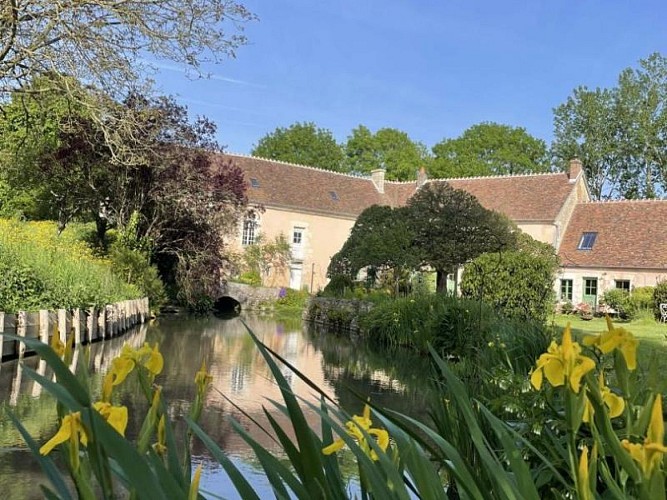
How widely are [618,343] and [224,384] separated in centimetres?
733

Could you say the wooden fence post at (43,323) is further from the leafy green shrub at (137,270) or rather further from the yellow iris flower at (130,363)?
the yellow iris flower at (130,363)

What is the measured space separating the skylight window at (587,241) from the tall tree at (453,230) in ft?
43.1

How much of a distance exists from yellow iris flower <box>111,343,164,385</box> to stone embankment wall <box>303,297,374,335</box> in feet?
55.1

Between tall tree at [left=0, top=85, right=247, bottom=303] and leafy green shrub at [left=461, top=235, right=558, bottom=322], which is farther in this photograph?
tall tree at [left=0, top=85, right=247, bottom=303]

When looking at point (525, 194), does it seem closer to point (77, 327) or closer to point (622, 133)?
point (622, 133)

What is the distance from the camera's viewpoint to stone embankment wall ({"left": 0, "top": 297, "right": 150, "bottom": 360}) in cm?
897

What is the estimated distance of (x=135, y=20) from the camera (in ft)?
38.9

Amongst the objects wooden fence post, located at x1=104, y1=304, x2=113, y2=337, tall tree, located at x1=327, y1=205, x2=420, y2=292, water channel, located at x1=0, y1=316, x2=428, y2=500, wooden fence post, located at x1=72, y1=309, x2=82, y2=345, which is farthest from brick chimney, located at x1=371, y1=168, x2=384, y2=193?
wooden fence post, located at x1=72, y1=309, x2=82, y2=345

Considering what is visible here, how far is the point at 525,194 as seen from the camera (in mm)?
32250

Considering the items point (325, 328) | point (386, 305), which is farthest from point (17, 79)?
point (325, 328)

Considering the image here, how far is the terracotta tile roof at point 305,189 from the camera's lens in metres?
32.8

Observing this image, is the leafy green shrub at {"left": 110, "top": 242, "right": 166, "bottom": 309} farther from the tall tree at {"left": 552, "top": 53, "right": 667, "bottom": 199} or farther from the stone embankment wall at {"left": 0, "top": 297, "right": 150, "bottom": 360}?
the tall tree at {"left": 552, "top": 53, "right": 667, "bottom": 199}

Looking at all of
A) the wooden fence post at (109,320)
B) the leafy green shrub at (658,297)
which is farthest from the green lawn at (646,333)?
the wooden fence post at (109,320)

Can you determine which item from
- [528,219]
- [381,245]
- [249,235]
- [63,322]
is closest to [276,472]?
[63,322]
